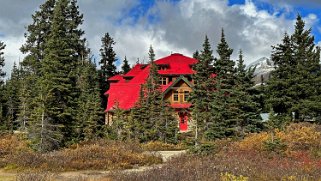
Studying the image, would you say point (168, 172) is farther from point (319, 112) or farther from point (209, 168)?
point (319, 112)

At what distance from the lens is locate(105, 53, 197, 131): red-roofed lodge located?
52125 mm

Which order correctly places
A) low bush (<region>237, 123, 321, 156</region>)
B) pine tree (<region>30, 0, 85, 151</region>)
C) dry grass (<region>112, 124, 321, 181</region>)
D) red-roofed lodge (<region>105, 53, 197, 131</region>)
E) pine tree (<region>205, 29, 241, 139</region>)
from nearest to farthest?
dry grass (<region>112, 124, 321, 181</region>) < low bush (<region>237, 123, 321, 156</region>) < pine tree (<region>30, 0, 85, 151</region>) < pine tree (<region>205, 29, 241, 139</region>) < red-roofed lodge (<region>105, 53, 197, 131</region>)

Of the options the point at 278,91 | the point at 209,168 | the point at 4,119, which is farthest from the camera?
the point at 4,119

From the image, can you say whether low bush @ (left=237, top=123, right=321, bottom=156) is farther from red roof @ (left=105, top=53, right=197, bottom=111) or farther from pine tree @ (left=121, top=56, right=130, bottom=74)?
pine tree @ (left=121, top=56, right=130, bottom=74)

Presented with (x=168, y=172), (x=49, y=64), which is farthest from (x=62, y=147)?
(x=168, y=172)

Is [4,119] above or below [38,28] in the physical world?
below

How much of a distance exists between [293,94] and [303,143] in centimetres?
1256

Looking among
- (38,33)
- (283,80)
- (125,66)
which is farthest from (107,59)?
(283,80)

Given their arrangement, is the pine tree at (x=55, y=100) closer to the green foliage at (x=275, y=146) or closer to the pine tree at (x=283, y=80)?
the green foliage at (x=275, y=146)

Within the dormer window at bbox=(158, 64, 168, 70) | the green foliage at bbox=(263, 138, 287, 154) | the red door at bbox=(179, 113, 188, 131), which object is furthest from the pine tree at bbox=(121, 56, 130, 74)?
the green foliage at bbox=(263, 138, 287, 154)

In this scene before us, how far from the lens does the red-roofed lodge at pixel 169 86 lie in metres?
52.1

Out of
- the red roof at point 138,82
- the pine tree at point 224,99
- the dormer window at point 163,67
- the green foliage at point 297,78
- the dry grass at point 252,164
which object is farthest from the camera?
the dormer window at point 163,67

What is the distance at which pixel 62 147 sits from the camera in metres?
31.1

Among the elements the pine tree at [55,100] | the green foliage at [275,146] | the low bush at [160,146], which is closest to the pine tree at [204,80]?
the low bush at [160,146]
